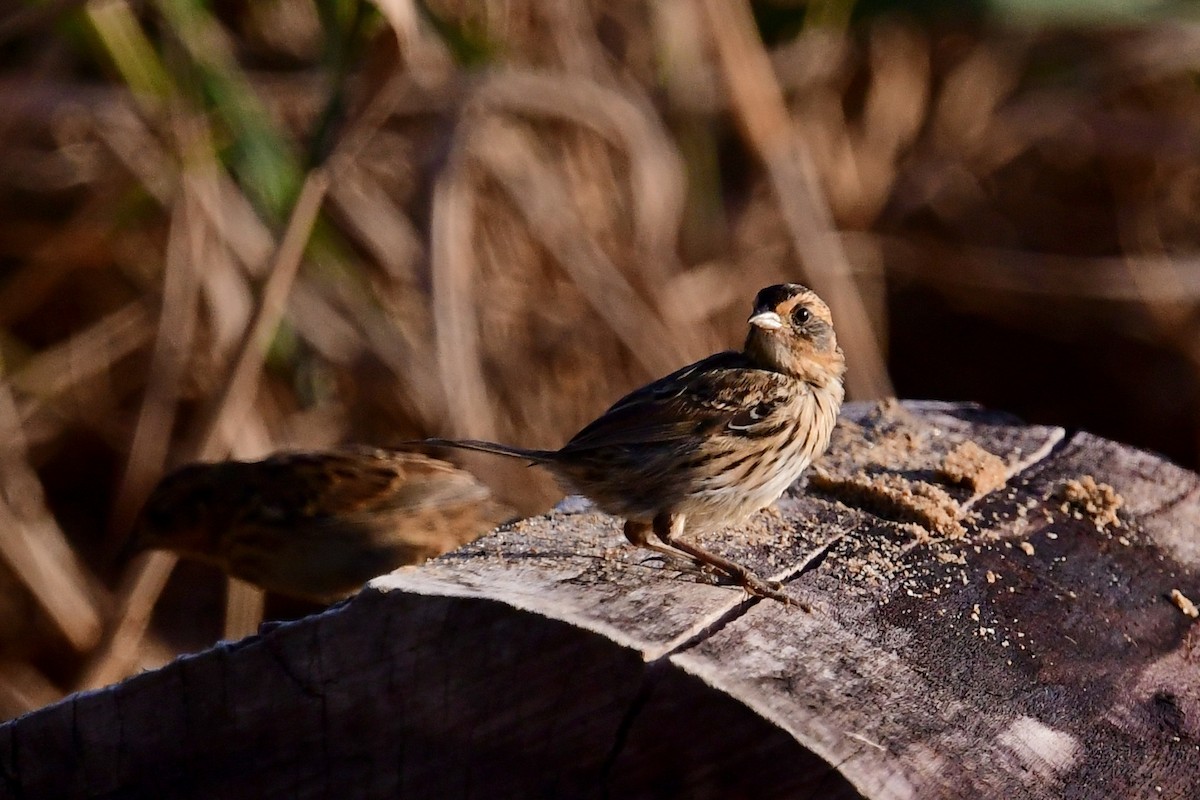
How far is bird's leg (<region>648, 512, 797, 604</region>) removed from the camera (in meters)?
2.64

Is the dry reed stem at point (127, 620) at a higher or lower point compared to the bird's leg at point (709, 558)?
lower

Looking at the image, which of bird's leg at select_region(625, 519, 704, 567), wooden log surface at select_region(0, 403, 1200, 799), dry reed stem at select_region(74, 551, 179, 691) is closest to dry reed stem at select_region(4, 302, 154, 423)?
dry reed stem at select_region(74, 551, 179, 691)

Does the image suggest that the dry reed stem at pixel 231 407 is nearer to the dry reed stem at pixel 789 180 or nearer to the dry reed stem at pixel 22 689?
the dry reed stem at pixel 22 689

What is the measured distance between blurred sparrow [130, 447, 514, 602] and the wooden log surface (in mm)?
1675

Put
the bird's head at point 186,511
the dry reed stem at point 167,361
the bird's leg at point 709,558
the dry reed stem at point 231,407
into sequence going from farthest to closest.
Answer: the dry reed stem at point 167,361, the bird's head at point 186,511, the dry reed stem at point 231,407, the bird's leg at point 709,558

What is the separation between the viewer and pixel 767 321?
3.63 meters

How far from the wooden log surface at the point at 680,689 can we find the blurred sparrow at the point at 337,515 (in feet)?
5.49

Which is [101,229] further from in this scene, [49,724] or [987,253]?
[987,253]

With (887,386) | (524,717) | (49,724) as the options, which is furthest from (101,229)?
(524,717)

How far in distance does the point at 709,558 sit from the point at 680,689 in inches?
27.2

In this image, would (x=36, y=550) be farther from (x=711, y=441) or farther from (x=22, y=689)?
(x=711, y=441)

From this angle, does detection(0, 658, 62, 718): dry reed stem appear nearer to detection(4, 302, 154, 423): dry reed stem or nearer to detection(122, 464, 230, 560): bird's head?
detection(4, 302, 154, 423): dry reed stem

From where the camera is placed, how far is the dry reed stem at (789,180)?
19.1ft

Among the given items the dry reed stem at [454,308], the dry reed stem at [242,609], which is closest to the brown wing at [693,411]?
the dry reed stem at [454,308]
